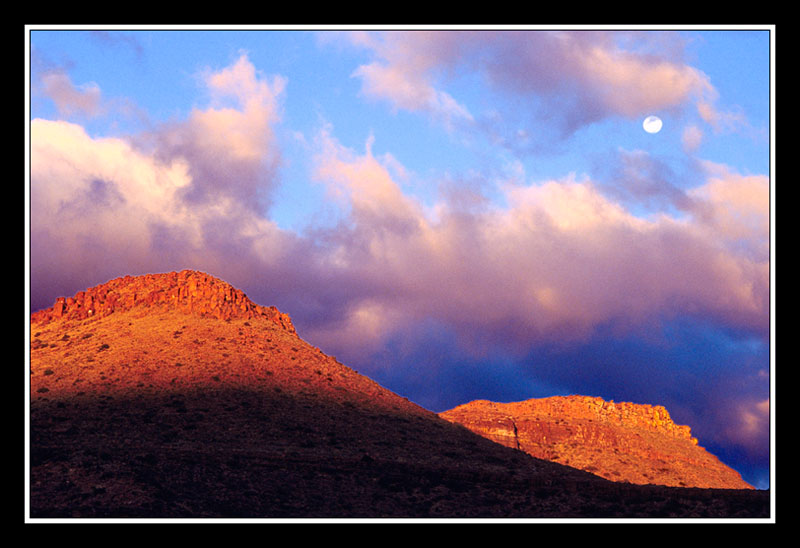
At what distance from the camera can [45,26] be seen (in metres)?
24.8

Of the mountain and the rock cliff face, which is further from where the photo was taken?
the rock cliff face

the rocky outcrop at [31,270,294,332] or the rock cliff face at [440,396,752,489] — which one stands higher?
the rocky outcrop at [31,270,294,332]

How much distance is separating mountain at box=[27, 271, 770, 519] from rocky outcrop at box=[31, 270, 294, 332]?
293mm

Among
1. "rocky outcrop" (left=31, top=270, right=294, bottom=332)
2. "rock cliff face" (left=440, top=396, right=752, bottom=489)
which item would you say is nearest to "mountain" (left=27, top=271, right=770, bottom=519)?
"rocky outcrop" (left=31, top=270, right=294, bottom=332)

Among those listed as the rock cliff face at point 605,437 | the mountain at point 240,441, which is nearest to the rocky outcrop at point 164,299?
the mountain at point 240,441

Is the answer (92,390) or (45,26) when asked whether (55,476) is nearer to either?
Answer: (92,390)

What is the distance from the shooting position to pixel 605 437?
11406 centimetres

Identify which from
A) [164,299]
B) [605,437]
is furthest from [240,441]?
[605,437]

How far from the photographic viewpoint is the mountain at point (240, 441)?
49500 millimetres

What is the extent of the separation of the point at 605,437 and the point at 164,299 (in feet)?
213

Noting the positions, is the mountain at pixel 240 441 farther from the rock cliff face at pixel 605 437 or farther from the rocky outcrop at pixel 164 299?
the rock cliff face at pixel 605 437

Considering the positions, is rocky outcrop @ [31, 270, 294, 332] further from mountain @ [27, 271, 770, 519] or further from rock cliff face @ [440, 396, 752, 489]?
rock cliff face @ [440, 396, 752, 489]

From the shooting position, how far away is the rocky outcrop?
91750mm

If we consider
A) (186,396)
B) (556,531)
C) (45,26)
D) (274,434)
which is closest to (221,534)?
(556,531)
